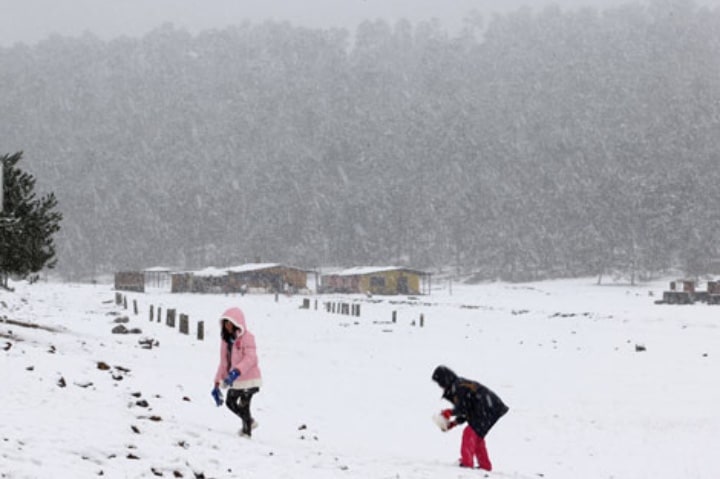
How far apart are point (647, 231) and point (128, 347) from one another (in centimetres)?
9895

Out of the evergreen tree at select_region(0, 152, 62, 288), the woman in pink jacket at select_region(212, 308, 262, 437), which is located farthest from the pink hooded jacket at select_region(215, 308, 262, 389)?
the evergreen tree at select_region(0, 152, 62, 288)

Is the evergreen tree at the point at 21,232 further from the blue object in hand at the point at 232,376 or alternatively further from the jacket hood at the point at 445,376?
the jacket hood at the point at 445,376

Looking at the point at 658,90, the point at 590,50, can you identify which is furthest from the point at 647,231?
the point at 590,50

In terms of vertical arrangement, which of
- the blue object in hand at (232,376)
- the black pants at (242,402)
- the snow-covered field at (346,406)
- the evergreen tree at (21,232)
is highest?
the evergreen tree at (21,232)

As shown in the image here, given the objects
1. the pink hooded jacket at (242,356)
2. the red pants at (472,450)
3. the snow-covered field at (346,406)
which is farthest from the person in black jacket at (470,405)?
the pink hooded jacket at (242,356)

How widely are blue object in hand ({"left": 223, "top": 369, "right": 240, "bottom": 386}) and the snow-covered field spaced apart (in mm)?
682

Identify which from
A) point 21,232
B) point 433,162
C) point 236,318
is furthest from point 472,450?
point 433,162

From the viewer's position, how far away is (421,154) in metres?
158

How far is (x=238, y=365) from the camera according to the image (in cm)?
907

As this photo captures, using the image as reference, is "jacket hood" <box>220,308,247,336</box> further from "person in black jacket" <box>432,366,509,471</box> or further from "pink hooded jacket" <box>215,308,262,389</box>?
"person in black jacket" <box>432,366,509,471</box>

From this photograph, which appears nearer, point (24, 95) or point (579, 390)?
point (579, 390)

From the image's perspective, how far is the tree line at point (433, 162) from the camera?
112m

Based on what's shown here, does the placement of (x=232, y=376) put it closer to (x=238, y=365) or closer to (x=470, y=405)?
(x=238, y=365)

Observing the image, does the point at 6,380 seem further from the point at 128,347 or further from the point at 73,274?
the point at 73,274
